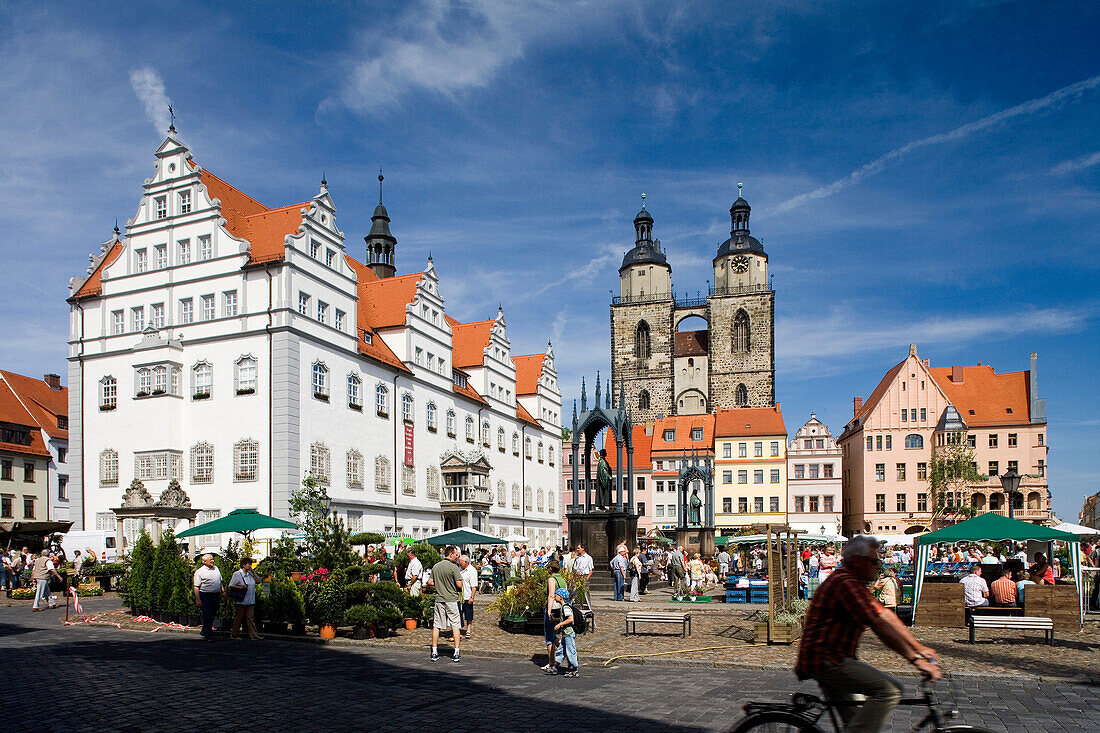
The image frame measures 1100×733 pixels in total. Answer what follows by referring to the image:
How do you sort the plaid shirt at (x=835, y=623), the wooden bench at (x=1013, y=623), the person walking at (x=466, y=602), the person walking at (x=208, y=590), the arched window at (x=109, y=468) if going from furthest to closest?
the arched window at (x=109, y=468) → the person walking at (x=466, y=602) → the person walking at (x=208, y=590) → the wooden bench at (x=1013, y=623) → the plaid shirt at (x=835, y=623)

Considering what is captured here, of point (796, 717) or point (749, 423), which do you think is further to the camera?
point (749, 423)

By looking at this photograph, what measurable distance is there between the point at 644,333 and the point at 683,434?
69.7 ft

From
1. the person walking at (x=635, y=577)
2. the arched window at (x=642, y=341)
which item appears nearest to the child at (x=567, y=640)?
the person walking at (x=635, y=577)

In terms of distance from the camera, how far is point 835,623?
18.0 feet

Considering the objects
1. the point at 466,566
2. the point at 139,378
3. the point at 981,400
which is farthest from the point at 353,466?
the point at 981,400

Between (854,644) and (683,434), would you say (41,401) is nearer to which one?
(683,434)

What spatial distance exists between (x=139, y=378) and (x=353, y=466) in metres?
9.32

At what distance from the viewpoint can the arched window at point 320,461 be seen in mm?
35469

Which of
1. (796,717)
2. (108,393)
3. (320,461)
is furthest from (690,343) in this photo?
(796,717)

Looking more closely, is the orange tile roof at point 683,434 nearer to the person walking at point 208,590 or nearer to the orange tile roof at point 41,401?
the orange tile roof at point 41,401

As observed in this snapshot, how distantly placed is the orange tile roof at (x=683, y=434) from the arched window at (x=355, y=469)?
150ft

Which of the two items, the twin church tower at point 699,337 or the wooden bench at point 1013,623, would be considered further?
the twin church tower at point 699,337

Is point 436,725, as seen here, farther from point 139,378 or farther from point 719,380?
point 719,380

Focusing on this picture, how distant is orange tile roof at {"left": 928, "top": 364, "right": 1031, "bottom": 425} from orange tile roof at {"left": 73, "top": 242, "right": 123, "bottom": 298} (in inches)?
2358
